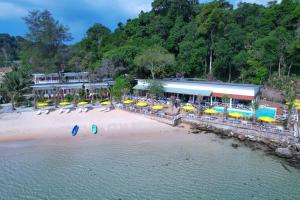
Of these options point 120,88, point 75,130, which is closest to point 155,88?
point 120,88

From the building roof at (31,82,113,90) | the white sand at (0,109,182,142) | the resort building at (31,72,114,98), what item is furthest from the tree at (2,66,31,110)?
the white sand at (0,109,182,142)

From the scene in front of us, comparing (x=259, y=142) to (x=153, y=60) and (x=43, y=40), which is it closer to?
(x=153, y=60)

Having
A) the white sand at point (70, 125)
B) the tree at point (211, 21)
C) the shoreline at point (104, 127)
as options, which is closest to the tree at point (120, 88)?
the shoreline at point (104, 127)

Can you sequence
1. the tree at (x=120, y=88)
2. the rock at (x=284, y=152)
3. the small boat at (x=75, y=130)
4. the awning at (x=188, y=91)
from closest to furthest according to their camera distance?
1. the rock at (x=284, y=152)
2. the small boat at (x=75, y=130)
3. the awning at (x=188, y=91)
4. the tree at (x=120, y=88)

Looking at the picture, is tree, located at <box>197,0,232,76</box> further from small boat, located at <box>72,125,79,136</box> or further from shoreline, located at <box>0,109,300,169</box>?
small boat, located at <box>72,125,79,136</box>

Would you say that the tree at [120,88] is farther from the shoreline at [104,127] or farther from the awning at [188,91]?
the shoreline at [104,127]

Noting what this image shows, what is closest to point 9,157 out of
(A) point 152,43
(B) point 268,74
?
(A) point 152,43

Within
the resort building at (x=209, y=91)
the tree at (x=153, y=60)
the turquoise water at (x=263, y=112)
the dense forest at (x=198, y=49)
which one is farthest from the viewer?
the dense forest at (x=198, y=49)
